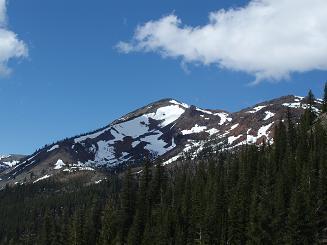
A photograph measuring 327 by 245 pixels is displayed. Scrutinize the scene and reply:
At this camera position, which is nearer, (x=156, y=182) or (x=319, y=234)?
(x=319, y=234)

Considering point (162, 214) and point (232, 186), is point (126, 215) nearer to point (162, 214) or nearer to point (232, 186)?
point (162, 214)

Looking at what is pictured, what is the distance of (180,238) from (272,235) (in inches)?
852

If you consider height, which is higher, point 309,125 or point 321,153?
point 309,125

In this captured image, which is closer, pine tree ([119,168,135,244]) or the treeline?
the treeline

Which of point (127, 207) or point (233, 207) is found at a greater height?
point (127, 207)

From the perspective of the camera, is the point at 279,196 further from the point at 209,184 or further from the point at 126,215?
the point at 126,215

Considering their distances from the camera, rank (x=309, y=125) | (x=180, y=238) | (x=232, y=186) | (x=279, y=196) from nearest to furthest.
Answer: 1. (x=279, y=196)
2. (x=180, y=238)
3. (x=232, y=186)
4. (x=309, y=125)

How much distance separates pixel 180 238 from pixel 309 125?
69.0 metres

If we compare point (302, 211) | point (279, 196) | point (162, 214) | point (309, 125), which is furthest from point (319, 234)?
point (309, 125)

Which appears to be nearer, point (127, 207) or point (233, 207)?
point (233, 207)

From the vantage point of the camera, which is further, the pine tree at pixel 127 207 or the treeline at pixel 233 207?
the pine tree at pixel 127 207

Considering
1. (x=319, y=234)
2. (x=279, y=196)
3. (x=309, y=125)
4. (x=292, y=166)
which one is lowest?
(x=319, y=234)

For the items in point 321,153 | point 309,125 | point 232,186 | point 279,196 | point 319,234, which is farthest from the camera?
point 309,125

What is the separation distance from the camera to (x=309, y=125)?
160 meters
